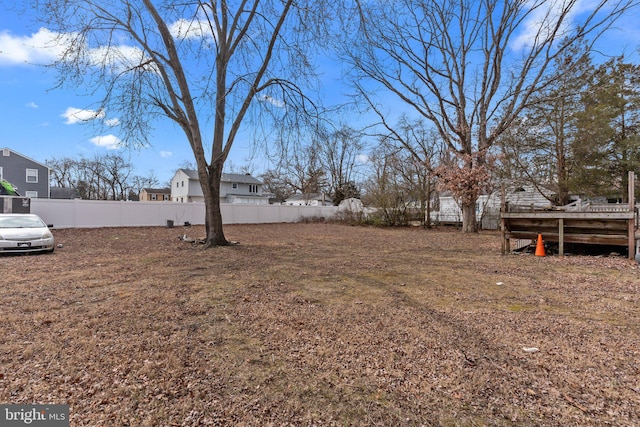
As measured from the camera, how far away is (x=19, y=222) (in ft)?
29.1

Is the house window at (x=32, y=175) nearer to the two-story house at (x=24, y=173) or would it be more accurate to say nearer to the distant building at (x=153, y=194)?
the two-story house at (x=24, y=173)

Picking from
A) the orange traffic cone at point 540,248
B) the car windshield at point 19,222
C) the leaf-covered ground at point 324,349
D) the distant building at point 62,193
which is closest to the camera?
the leaf-covered ground at point 324,349

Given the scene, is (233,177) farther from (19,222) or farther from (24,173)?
(19,222)

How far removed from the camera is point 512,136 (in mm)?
18141

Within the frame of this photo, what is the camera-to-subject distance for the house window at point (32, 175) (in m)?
27.8

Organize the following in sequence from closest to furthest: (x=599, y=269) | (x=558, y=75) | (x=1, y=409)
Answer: (x=1, y=409) → (x=599, y=269) → (x=558, y=75)

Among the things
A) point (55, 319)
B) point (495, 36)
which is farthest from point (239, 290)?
point (495, 36)

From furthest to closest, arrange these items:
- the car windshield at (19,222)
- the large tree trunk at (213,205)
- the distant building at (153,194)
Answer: the distant building at (153,194), the large tree trunk at (213,205), the car windshield at (19,222)

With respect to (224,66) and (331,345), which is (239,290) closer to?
(331,345)

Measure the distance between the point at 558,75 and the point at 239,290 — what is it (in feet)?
59.0

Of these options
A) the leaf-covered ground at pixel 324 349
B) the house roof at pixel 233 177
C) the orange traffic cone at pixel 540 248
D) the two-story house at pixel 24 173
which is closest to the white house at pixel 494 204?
the orange traffic cone at pixel 540 248

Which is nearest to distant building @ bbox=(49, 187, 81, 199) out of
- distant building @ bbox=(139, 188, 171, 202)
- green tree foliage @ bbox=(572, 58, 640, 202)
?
distant building @ bbox=(139, 188, 171, 202)

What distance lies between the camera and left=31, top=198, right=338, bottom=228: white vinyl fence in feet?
50.0

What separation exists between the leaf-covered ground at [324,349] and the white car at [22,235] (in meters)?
3.25
